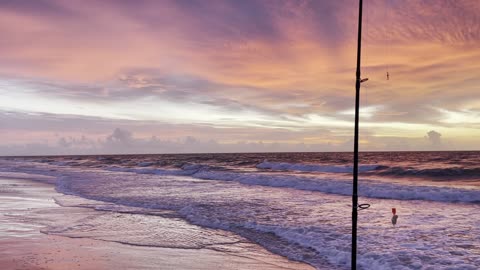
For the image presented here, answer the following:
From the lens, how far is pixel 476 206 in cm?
1487

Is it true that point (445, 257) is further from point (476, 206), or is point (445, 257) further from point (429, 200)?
point (429, 200)

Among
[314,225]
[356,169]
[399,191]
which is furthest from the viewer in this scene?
[399,191]

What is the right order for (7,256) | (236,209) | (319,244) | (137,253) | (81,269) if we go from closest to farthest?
(81,269), (7,256), (137,253), (319,244), (236,209)

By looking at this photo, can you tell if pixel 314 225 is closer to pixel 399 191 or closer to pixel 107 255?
pixel 107 255

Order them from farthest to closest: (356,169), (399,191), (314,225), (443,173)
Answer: (443,173) → (399,191) → (314,225) → (356,169)

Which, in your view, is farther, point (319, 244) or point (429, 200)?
point (429, 200)

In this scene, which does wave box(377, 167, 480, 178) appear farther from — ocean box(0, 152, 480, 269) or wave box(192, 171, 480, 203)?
ocean box(0, 152, 480, 269)

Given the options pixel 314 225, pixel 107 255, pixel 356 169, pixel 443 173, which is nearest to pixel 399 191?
pixel 314 225

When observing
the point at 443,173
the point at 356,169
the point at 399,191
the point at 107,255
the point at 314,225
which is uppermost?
the point at 356,169

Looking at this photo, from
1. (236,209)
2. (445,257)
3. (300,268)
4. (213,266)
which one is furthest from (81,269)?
(236,209)

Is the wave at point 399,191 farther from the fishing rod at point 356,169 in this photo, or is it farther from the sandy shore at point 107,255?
the fishing rod at point 356,169

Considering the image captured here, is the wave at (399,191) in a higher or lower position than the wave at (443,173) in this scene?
lower

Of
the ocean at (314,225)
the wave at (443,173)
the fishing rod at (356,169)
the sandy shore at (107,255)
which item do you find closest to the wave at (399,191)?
the ocean at (314,225)

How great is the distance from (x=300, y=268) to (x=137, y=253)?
3.21 meters
